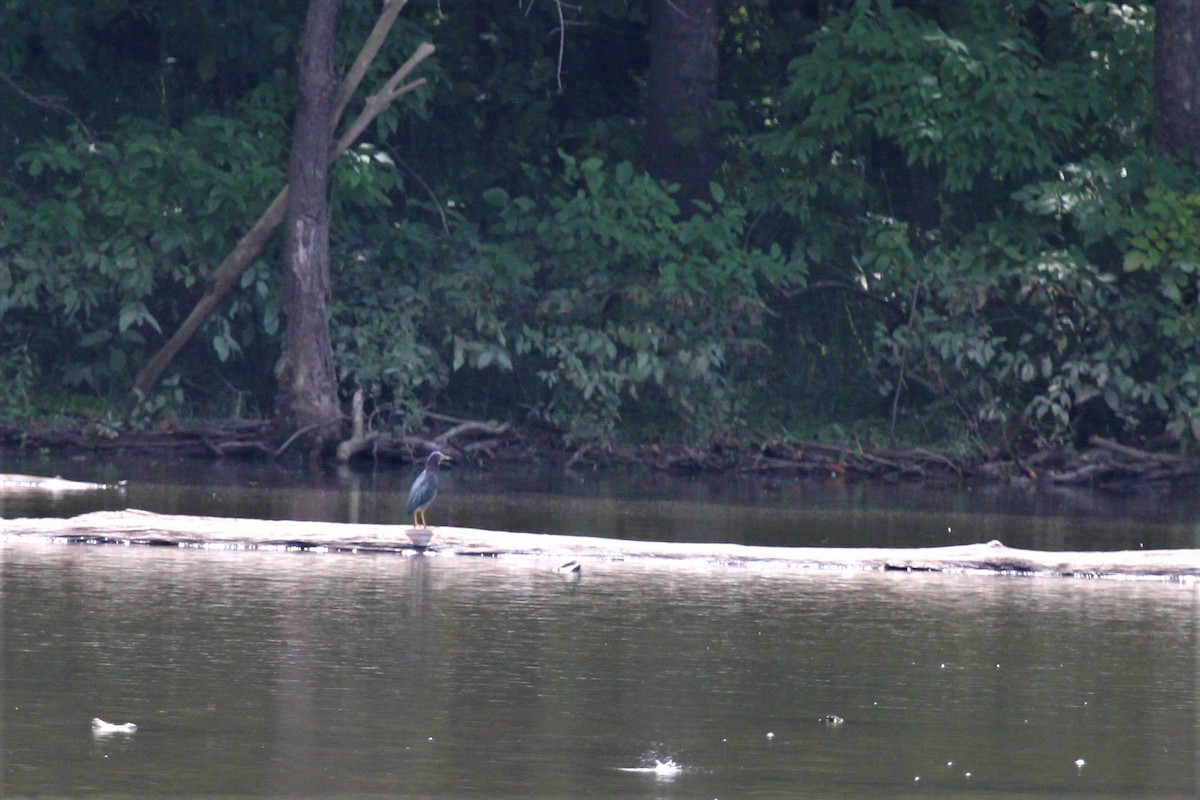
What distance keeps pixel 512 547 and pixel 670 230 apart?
8249 millimetres

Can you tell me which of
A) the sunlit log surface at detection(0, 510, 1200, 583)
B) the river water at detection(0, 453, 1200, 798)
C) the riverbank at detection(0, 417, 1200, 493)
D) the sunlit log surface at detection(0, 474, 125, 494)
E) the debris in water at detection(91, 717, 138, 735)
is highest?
the riverbank at detection(0, 417, 1200, 493)

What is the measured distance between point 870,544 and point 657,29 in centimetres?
861

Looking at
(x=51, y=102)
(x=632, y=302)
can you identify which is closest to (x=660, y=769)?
(x=632, y=302)

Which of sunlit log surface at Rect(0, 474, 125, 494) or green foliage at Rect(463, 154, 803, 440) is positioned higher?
green foliage at Rect(463, 154, 803, 440)

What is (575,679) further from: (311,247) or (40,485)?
(311,247)

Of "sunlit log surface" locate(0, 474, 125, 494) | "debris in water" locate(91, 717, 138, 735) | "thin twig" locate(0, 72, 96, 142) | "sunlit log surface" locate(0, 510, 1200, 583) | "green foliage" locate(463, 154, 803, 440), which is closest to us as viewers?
"debris in water" locate(91, 717, 138, 735)

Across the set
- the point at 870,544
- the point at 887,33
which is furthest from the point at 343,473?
the point at 887,33

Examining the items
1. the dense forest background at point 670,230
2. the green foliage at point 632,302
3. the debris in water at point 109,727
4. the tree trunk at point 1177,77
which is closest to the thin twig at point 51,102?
the dense forest background at point 670,230

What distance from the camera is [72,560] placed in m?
10.2

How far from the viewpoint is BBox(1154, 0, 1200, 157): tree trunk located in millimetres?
17688

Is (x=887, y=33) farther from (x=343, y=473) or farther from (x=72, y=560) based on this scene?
(x=72, y=560)

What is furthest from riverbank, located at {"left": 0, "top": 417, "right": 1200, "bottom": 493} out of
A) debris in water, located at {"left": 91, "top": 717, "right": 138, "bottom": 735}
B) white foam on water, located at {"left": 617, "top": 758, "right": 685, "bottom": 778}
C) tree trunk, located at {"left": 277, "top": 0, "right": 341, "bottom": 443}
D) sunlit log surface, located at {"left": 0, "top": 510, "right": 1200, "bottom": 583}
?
white foam on water, located at {"left": 617, "top": 758, "right": 685, "bottom": 778}

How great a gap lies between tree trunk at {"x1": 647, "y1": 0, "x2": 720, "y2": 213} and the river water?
25.6ft

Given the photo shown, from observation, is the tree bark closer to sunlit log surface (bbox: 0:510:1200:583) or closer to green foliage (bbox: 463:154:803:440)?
green foliage (bbox: 463:154:803:440)
